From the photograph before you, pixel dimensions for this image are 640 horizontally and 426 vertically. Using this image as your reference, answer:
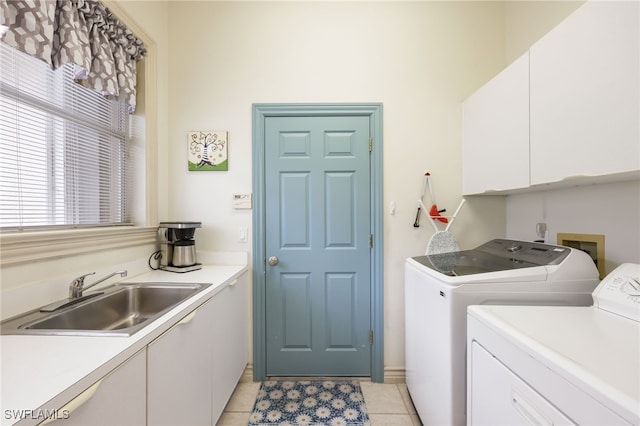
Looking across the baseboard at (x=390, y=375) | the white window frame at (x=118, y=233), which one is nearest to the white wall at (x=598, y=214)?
the baseboard at (x=390, y=375)

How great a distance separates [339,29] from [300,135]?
0.85 meters

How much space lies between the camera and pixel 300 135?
6.12ft

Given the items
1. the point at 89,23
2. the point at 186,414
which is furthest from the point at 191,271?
the point at 89,23

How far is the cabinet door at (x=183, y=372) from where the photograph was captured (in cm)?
88

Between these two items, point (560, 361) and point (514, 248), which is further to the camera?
point (514, 248)

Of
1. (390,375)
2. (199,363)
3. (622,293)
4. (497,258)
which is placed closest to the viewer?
(622,293)

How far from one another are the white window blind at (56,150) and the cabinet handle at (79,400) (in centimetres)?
91

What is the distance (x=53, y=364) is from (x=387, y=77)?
7.34 feet

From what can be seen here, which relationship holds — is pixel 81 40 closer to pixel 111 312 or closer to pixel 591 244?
pixel 111 312

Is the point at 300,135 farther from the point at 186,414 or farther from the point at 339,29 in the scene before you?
the point at 186,414

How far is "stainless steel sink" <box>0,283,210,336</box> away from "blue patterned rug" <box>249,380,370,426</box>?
91cm

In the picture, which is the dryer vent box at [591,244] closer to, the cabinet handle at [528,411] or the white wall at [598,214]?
the white wall at [598,214]

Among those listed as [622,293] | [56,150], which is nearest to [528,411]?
[622,293]

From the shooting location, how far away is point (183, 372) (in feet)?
3.41
